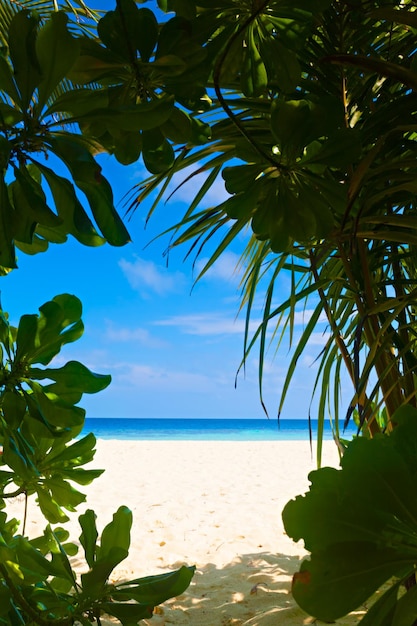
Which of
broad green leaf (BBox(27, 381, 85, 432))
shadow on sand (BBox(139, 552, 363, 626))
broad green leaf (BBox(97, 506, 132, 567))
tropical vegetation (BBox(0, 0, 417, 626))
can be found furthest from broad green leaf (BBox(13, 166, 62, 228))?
shadow on sand (BBox(139, 552, 363, 626))

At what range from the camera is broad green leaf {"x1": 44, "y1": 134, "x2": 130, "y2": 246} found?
38cm

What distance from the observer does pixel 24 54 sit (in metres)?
0.37

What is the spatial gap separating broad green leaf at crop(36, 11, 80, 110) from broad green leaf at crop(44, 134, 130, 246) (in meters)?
0.03

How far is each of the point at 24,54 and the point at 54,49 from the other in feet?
0.07

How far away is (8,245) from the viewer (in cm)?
→ 40

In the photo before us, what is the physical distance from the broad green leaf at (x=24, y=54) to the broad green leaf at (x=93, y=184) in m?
0.04

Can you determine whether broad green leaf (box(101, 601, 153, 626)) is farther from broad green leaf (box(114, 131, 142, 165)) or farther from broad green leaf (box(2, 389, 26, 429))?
broad green leaf (box(114, 131, 142, 165))

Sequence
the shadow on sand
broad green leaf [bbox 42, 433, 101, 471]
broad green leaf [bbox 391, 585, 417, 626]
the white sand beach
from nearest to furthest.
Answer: broad green leaf [bbox 391, 585, 417, 626] → broad green leaf [bbox 42, 433, 101, 471] → the shadow on sand → the white sand beach

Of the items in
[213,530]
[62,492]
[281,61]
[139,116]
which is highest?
[281,61]

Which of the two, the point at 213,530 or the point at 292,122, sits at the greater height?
the point at 292,122

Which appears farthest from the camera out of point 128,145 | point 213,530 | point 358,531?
point 213,530

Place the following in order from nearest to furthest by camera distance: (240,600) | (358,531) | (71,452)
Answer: (358,531) → (71,452) → (240,600)

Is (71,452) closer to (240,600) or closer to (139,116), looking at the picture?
(139,116)

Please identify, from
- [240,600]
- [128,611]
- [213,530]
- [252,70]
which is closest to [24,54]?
[252,70]
